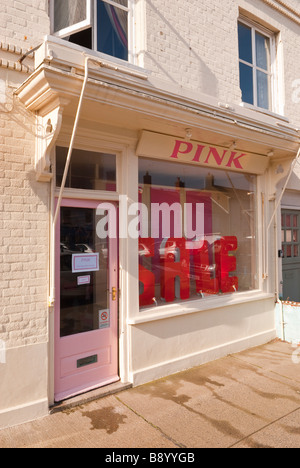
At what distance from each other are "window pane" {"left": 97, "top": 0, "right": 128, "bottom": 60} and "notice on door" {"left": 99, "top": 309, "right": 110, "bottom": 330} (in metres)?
3.35

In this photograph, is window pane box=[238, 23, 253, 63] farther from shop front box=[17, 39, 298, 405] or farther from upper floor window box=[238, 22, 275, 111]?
shop front box=[17, 39, 298, 405]

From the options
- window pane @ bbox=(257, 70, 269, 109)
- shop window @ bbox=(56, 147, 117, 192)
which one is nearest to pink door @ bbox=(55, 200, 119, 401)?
shop window @ bbox=(56, 147, 117, 192)

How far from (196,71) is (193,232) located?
2428mm

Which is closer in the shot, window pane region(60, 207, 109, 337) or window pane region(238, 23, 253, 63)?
window pane region(60, 207, 109, 337)

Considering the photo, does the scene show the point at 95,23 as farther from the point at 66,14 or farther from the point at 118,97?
the point at 118,97

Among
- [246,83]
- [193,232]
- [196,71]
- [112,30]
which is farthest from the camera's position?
[246,83]

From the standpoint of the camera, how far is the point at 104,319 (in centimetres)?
417

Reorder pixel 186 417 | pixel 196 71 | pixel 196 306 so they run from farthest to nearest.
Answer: pixel 196 71, pixel 196 306, pixel 186 417

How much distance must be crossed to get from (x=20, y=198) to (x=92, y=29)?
244 centimetres

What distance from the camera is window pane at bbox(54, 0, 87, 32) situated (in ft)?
12.7

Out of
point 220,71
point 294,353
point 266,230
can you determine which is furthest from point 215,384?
point 220,71

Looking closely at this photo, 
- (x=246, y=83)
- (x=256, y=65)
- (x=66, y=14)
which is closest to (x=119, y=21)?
(x=66, y=14)
